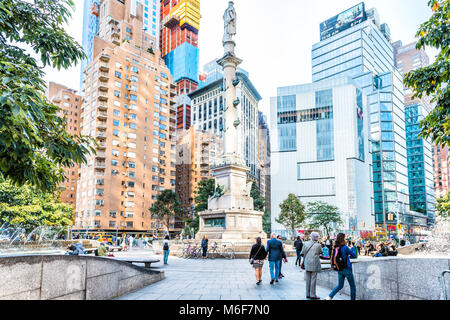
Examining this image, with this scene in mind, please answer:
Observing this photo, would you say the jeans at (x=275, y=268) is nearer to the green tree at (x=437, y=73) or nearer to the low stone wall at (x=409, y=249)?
the green tree at (x=437, y=73)

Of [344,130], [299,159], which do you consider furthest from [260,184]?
[344,130]

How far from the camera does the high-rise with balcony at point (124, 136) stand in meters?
74.4

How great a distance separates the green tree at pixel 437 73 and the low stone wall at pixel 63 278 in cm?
912

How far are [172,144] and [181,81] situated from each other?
86979 millimetres

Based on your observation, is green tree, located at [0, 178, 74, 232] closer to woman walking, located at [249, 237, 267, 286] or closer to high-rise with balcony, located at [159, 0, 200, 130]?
woman walking, located at [249, 237, 267, 286]

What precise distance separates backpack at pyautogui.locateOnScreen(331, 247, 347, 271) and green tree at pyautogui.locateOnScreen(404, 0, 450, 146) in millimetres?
3883

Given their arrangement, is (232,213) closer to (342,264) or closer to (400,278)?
(342,264)

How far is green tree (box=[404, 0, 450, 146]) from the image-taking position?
879 cm

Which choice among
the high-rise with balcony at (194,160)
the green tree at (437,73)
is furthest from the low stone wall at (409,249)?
the high-rise with balcony at (194,160)

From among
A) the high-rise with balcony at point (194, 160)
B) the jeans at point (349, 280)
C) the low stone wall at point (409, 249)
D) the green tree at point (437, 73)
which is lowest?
the low stone wall at point (409, 249)

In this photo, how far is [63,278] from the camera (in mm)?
6746

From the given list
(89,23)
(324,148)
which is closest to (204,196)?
(324,148)

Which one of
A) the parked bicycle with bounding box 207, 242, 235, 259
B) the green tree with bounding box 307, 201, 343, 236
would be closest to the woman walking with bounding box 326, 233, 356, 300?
the parked bicycle with bounding box 207, 242, 235, 259

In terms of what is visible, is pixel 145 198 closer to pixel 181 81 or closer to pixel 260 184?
pixel 260 184
